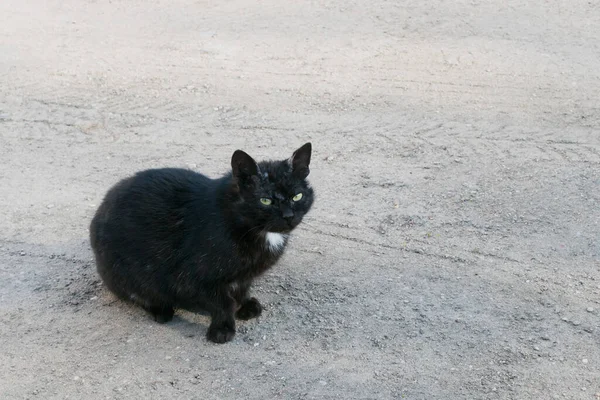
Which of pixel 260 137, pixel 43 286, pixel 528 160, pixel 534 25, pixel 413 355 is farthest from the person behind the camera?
pixel 534 25

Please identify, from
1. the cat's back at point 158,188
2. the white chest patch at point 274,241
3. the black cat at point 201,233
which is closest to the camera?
the black cat at point 201,233

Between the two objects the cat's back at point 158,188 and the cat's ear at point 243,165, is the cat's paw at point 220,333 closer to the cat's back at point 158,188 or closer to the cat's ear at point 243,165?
the cat's back at point 158,188

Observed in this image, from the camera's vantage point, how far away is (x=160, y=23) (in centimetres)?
880

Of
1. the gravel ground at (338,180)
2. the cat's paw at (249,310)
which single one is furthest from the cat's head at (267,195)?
the gravel ground at (338,180)

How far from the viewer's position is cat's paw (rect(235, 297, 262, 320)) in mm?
4363

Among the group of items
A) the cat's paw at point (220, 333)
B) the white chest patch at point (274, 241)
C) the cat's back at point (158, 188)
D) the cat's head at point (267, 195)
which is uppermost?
the cat's head at point (267, 195)

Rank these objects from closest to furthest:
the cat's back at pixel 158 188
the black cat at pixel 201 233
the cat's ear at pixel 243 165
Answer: the cat's ear at pixel 243 165, the black cat at pixel 201 233, the cat's back at pixel 158 188

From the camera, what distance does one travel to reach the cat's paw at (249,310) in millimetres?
4363

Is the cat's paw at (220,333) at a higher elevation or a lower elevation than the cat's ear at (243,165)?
lower

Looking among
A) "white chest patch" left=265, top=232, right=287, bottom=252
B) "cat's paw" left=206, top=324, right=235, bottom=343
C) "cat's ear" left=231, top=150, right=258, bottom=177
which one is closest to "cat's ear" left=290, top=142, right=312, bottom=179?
"cat's ear" left=231, top=150, right=258, bottom=177

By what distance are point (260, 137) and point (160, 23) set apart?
2.99 meters

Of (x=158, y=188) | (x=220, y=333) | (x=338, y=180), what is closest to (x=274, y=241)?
(x=220, y=333)

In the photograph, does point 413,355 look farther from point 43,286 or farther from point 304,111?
point 304,111

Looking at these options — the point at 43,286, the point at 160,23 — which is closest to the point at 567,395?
the point at 43,286
